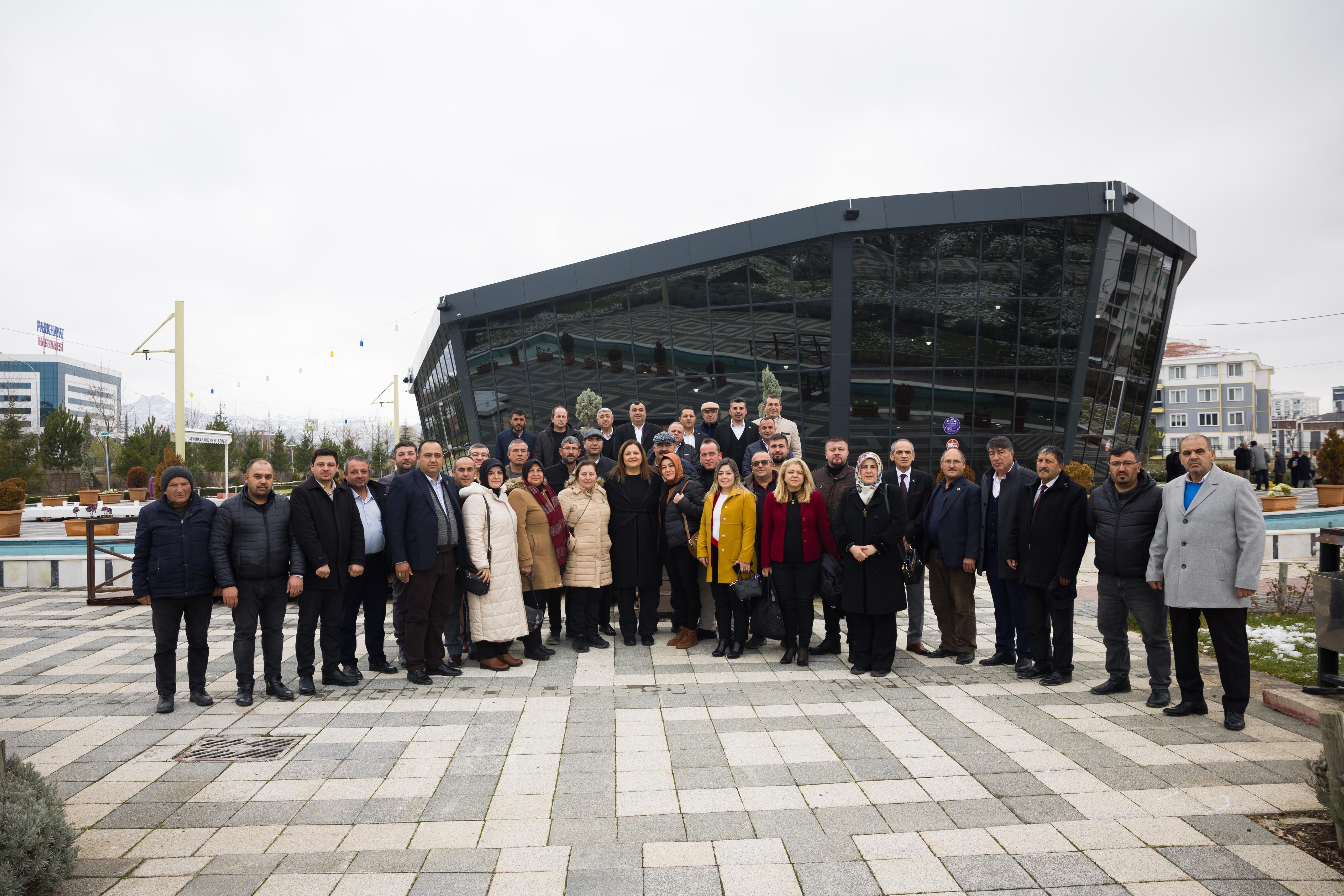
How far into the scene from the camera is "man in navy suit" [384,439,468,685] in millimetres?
5996

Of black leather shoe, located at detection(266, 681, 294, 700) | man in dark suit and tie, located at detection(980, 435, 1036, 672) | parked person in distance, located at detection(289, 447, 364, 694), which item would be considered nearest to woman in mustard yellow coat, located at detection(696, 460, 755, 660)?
man in dark suit and tie, located at detection(980, 435, 1036, 672)

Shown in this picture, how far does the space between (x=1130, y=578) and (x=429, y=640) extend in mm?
5423

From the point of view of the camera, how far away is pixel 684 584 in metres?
7.30

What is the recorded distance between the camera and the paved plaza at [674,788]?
10.0ft

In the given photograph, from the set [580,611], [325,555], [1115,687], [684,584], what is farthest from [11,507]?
[1115,687]

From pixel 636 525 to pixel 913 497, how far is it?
260 centimetres

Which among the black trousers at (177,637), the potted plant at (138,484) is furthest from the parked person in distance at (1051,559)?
the potted plant at (138,484)

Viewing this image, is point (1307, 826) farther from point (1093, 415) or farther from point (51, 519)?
point (51, 519)

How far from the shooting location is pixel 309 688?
5.77 metres

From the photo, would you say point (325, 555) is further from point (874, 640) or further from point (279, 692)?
point (874, 640)

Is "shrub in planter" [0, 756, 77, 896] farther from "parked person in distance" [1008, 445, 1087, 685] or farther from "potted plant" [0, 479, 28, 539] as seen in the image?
"potted plant" [0, 479, 28, 539]

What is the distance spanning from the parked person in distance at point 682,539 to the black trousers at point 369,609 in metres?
2.55

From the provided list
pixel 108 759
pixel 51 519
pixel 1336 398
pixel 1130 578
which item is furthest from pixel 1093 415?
pixel 1336 398

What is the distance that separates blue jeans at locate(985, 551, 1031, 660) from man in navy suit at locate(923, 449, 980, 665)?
160mm
